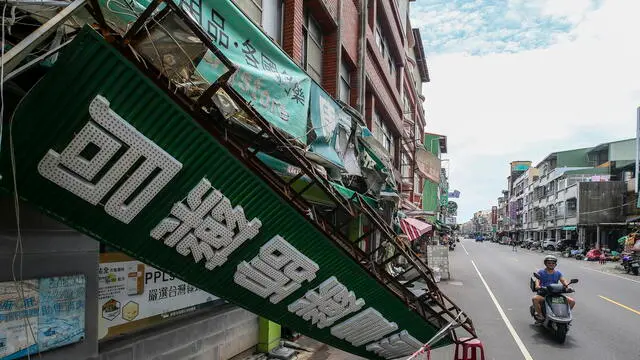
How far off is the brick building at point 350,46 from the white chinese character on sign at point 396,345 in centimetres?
591

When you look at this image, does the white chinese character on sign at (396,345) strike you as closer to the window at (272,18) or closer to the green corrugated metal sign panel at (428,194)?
the window at (272,18)

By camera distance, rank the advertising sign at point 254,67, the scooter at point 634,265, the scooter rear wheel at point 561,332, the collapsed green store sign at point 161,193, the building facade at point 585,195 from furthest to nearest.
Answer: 1. the building facade at point 585,195
2. the scooter at point 634,265
3. the scooter rear wheel at point 561,332
4. the advertising sign at point 254,67
5. the collapsed green store sign at point 161,193

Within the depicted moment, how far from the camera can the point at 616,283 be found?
60.1ft

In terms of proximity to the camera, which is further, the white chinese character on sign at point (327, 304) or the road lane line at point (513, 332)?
the road lane line at point (513, 332)

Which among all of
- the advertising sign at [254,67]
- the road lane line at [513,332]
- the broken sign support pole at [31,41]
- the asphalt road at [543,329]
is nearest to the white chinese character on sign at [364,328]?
the advertising sign at [254,67]

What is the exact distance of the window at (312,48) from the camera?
32.7ft

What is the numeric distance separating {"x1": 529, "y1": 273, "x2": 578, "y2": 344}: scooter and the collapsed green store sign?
5.70 metres

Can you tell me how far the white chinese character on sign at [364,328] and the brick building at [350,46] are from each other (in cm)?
558

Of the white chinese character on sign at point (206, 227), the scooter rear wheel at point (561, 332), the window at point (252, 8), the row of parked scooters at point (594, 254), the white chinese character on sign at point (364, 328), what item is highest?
the window at point (252, 8)

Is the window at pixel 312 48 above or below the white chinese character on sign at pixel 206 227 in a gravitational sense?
above

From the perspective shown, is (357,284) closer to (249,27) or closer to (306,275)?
(306,275)

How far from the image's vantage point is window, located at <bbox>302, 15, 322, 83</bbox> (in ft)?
32.7

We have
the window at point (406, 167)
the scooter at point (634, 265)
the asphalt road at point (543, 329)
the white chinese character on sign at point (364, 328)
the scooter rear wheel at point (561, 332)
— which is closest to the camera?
the white chinese character on sign at point (364, 328)

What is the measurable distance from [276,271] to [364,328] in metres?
1.87
